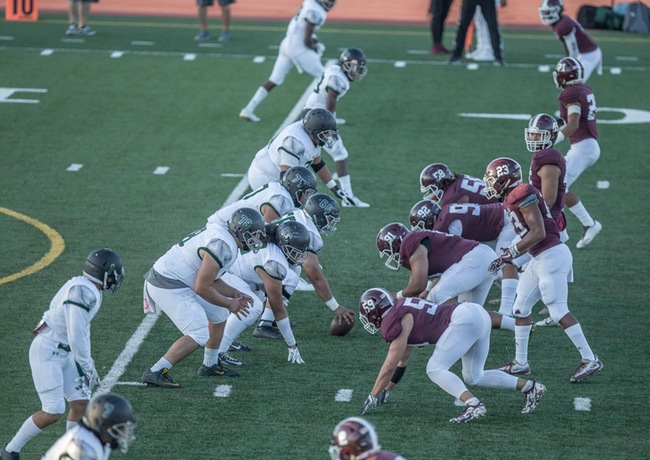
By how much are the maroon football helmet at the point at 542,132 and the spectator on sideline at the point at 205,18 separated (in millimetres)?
12614

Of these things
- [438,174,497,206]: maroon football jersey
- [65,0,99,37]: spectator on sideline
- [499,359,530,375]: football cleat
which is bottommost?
[65,0,99,37]: spectator on sideline

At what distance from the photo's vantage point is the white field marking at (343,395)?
891 centimetres

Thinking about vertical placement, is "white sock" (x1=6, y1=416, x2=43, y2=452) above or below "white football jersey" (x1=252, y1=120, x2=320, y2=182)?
above

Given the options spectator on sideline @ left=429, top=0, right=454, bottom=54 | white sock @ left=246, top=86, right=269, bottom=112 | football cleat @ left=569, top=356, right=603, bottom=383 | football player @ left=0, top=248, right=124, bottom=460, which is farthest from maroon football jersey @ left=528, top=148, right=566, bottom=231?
spectator on sideline @ left=429, top=0, right=454, bottom=54

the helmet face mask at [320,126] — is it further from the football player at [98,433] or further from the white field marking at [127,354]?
the football player at [98,433]

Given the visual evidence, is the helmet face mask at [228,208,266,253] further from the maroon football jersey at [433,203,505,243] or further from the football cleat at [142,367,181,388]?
the maroon football jersey at [433,203,505,243]

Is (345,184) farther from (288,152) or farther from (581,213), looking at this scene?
(581,213)

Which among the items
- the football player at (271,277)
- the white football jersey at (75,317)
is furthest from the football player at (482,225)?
the white football jersey at (75,317)

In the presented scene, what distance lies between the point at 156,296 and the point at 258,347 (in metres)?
1.33

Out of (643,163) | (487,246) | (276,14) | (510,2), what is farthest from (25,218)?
(510,2)

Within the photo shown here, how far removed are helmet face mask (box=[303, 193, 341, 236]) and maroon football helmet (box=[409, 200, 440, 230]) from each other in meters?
0.70

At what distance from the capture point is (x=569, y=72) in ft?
39.4

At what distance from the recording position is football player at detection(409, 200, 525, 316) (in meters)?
10.4

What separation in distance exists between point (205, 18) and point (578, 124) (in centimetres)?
1124
